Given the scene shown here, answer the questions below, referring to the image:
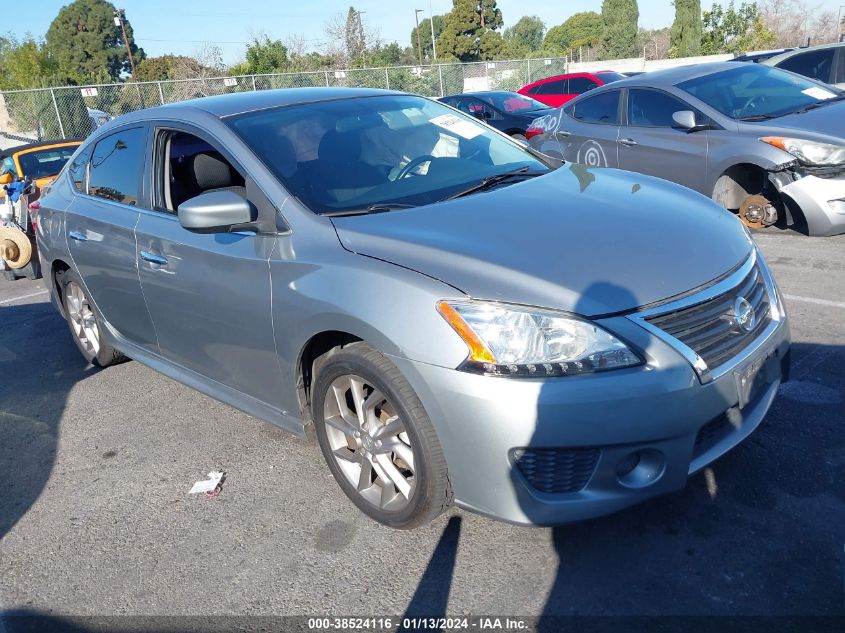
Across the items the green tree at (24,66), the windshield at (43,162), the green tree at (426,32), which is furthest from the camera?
the green tree at (426,32)

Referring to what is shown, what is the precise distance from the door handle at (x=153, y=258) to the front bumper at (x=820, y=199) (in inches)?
200

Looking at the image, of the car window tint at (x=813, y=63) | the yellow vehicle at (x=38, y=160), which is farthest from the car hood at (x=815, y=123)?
the yellow vehicle at (x=38, y=160)

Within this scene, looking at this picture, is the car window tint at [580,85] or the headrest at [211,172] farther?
the car window tint at [580,85]

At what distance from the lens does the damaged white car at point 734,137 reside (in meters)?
6.24

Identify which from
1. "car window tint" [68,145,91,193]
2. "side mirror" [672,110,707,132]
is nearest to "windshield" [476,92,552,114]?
"side mirror" [672,110,707,132]

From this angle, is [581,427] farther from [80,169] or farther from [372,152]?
[80,169]

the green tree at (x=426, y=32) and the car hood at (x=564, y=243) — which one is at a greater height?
the green tree at (x=426, y=32)

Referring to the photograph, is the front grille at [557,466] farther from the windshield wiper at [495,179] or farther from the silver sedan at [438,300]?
the windshield wiper at [495,179]

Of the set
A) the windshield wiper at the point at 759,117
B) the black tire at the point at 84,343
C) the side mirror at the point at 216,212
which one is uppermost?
the side mirror at the point at 216,212

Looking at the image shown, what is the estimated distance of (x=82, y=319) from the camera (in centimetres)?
526

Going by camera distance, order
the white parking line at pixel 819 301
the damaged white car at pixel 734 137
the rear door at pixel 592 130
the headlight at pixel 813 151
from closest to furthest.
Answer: the white parking line at pixel 819 301
the headlight at pixel 813 151
the damaged white car at pixel 734 137
the rear door at pixel 592 130

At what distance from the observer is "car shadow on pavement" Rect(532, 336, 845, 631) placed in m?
2.50

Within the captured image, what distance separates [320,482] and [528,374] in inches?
57.6

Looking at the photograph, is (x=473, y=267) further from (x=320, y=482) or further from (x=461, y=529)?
(x=320, y=482)
